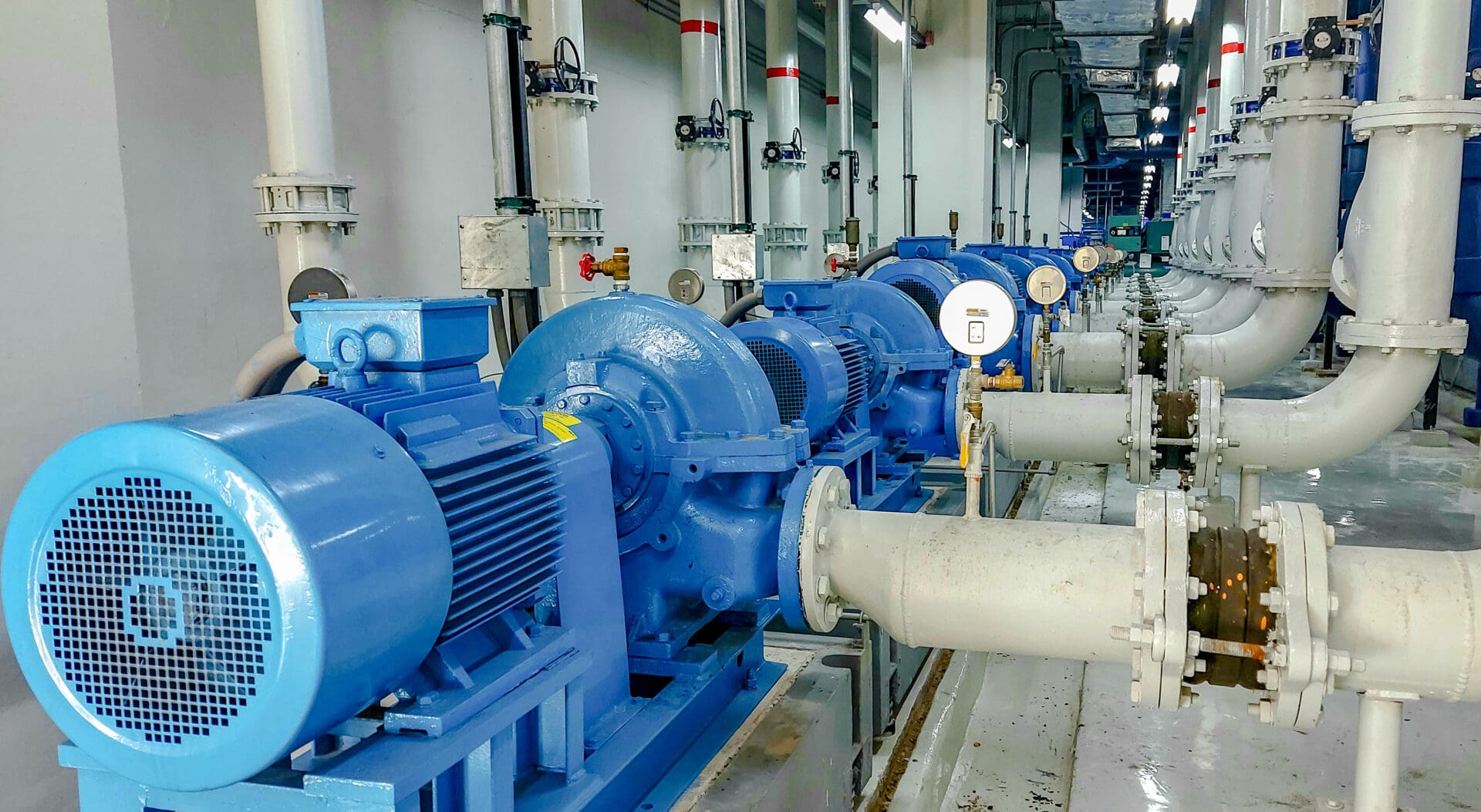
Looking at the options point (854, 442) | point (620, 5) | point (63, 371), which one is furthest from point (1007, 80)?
point (63, 371)

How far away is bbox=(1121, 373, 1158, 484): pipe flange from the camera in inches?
131

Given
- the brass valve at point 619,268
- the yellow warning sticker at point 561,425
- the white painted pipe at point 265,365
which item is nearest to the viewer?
the yellow warning sticker at point 561,425

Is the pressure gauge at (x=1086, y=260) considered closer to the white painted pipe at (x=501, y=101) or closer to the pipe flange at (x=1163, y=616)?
the white painted pipe at (x=501, y=101)

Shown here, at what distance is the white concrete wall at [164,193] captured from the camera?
301cm

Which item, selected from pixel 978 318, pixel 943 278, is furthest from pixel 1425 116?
pixel 943 278

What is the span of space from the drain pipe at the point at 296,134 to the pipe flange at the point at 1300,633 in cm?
277

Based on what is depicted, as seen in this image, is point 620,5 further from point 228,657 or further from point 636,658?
point 228,657

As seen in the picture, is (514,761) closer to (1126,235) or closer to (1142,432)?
(1142,432)

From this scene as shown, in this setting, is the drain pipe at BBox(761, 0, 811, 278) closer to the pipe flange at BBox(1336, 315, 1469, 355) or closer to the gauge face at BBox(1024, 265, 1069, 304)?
the gauge face at BBox(1024, 265, 1069, 304)

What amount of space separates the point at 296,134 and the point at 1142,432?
2.80 meters

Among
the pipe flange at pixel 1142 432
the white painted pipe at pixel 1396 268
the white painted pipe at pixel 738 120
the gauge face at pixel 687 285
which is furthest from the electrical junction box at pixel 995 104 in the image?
the pipe flange at pixel 1142 432

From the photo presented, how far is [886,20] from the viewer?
7.74m

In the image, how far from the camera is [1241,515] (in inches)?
133

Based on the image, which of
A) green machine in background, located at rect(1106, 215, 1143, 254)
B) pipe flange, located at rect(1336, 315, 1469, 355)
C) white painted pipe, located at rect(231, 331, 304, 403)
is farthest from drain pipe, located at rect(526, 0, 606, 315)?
green machine in background, located at rect(1106, 215, 1143, 254)
